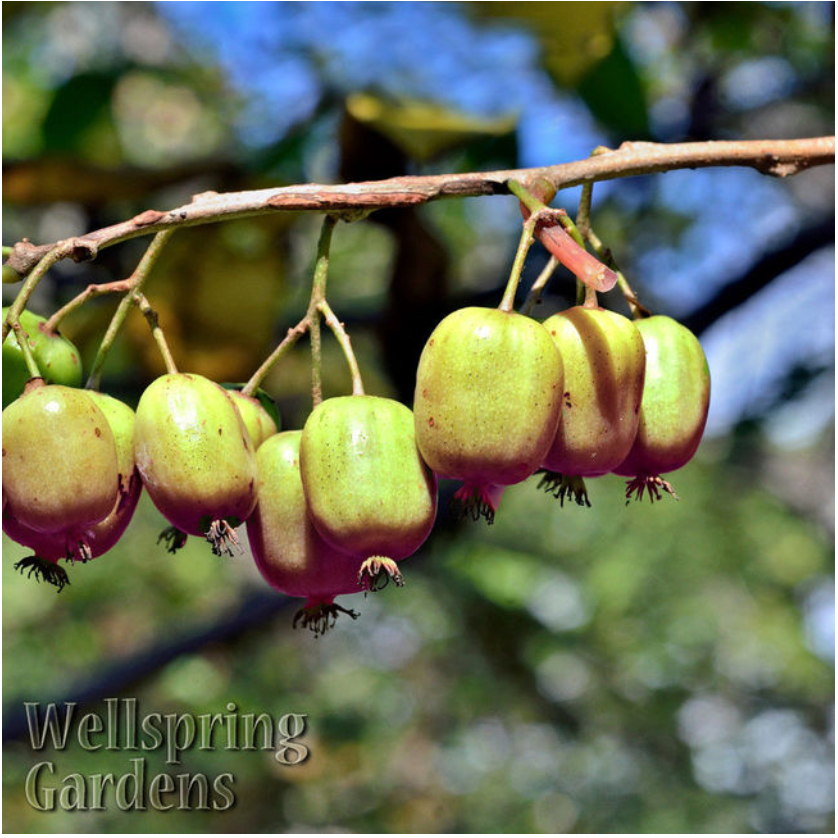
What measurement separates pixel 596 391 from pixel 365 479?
25cm

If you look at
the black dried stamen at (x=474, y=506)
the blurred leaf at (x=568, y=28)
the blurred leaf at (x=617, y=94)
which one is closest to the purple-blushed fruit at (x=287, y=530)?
the black dried stamen at (x=474, y=506)

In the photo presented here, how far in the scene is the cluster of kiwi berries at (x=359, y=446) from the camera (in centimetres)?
106

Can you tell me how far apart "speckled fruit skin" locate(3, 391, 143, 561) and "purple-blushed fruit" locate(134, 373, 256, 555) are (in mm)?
25

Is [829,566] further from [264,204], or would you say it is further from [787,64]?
[264,204]

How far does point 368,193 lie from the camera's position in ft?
3.89

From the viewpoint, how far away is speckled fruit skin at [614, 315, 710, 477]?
3.94ft

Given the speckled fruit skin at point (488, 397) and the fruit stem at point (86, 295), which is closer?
the speckled fruit skin at point (488, 397)

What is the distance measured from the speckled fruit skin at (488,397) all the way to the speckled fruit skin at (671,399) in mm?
165

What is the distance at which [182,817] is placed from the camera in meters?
4.48

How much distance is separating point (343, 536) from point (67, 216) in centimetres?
238

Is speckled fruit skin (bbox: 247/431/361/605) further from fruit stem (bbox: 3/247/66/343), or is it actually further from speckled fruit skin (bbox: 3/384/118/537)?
fruit stem (bbox: 3/247/66/343)

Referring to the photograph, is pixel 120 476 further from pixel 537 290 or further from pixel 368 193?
pixel 537 290

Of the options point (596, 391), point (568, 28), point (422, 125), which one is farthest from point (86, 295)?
point (568, 28)

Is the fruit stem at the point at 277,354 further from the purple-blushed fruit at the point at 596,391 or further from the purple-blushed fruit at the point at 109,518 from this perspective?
the purple-blushed fruit at the point at 596,391
